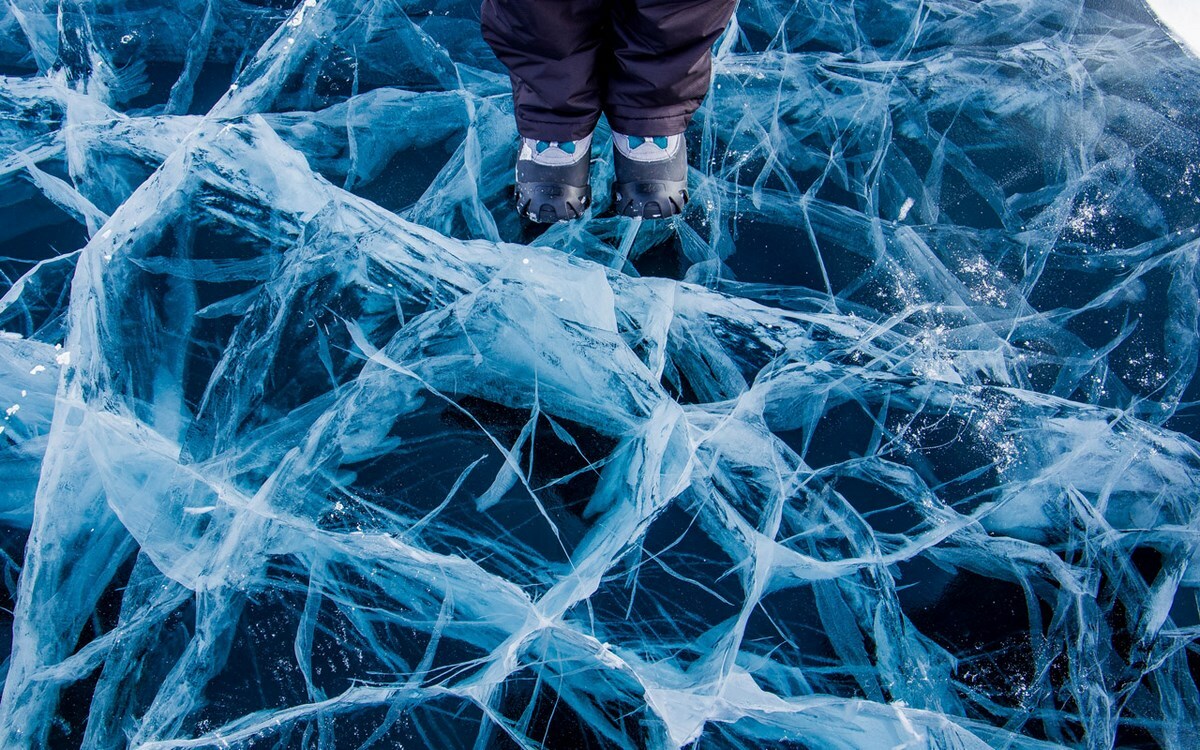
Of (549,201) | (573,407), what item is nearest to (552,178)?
(549,201)

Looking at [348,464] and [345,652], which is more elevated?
[348,464]

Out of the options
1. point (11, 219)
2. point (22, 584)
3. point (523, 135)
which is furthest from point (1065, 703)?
point (11, 219)

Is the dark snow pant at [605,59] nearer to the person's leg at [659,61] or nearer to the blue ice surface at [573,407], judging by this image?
the person's leg at [659,61]

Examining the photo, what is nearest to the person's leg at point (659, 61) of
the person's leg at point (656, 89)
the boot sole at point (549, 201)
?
the person's leg at point (656, 89)

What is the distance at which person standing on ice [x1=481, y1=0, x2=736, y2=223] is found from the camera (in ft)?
3.22

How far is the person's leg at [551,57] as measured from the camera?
975mm

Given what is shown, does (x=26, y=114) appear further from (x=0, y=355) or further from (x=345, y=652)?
(x=345, y=652)

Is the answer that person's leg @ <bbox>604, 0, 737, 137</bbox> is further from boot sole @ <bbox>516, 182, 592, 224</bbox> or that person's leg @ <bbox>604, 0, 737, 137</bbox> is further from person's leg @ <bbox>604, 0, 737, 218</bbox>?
boot sole @ <bbox>516, 182, 592, 224</bbox>

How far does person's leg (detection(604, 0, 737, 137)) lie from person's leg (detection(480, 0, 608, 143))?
0.10 ft

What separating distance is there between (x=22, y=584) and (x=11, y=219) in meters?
0.63

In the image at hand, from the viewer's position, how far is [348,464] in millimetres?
1008

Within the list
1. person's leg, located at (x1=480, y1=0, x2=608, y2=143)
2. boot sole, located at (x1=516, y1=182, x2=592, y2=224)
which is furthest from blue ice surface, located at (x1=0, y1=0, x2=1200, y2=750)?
person's leg, located at (x1=480, y1=0, x2=608, y2=143)

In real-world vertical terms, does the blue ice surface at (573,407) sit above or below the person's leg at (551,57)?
below

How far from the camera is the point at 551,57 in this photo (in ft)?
3.37
